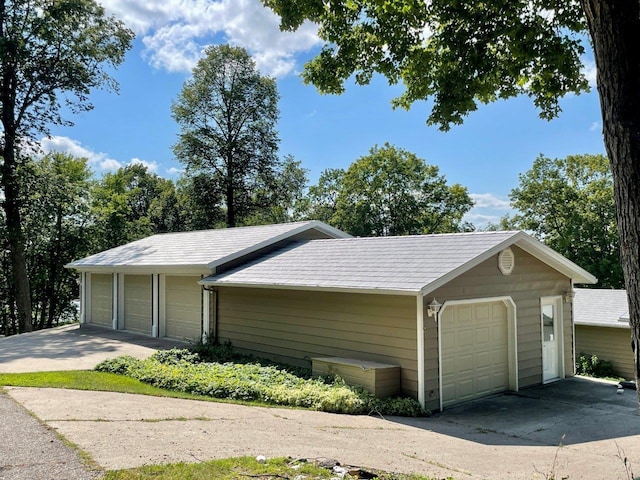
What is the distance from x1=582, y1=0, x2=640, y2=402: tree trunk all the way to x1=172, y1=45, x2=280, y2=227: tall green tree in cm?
2835

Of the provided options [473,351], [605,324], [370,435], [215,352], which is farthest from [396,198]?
[370,435]

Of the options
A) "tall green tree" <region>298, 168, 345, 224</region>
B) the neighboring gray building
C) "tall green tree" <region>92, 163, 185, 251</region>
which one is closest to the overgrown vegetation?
the neighboring gray building

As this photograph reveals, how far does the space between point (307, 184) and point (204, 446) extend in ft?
102

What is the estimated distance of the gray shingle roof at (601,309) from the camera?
18234mm

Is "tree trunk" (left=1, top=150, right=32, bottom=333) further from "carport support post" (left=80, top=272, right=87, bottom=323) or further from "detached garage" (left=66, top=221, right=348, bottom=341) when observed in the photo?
"carport support post" (left=80, top=272, right=87, bottom=323)

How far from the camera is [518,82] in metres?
8.03

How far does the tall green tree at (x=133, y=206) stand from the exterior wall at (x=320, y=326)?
16724mm

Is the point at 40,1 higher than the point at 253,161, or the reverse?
the point at 40,1

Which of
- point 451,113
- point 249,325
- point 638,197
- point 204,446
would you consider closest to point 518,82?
point 451,113

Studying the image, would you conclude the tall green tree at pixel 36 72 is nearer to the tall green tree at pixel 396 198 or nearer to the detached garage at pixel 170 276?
the detached garage at pixel 170 276

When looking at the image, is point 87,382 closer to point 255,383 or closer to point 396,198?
point 255,383

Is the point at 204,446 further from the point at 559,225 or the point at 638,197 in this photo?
the point at 559,225

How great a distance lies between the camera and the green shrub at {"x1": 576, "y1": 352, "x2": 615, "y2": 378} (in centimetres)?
1853

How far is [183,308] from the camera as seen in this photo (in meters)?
15.7
